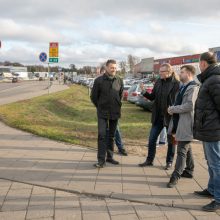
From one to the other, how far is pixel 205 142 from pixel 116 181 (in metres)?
1.64

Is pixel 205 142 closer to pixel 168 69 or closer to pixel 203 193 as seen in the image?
pixel 203 193

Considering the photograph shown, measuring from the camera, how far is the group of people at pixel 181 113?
459cm

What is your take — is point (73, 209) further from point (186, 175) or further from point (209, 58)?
point (209, 58)

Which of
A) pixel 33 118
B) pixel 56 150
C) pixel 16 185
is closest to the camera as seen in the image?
pixel 16 185

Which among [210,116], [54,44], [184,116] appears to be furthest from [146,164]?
[54,44]

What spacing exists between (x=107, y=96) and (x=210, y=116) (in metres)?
2.39

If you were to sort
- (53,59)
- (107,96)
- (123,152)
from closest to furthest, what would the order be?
(107,96) → (123,152) → (53,59)

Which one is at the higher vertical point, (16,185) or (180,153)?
(180,153)

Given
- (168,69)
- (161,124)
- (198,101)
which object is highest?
(168,69)

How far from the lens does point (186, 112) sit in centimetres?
552

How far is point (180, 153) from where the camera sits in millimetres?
5504

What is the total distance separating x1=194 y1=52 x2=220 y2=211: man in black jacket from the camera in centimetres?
453

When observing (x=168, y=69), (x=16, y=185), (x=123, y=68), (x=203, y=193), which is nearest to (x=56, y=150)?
(x=16, y=185)

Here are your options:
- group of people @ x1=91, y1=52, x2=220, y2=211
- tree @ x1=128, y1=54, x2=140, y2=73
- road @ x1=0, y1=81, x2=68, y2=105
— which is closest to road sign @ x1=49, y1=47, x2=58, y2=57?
road @ x1=0, y1=81, x2=68, y2=105
